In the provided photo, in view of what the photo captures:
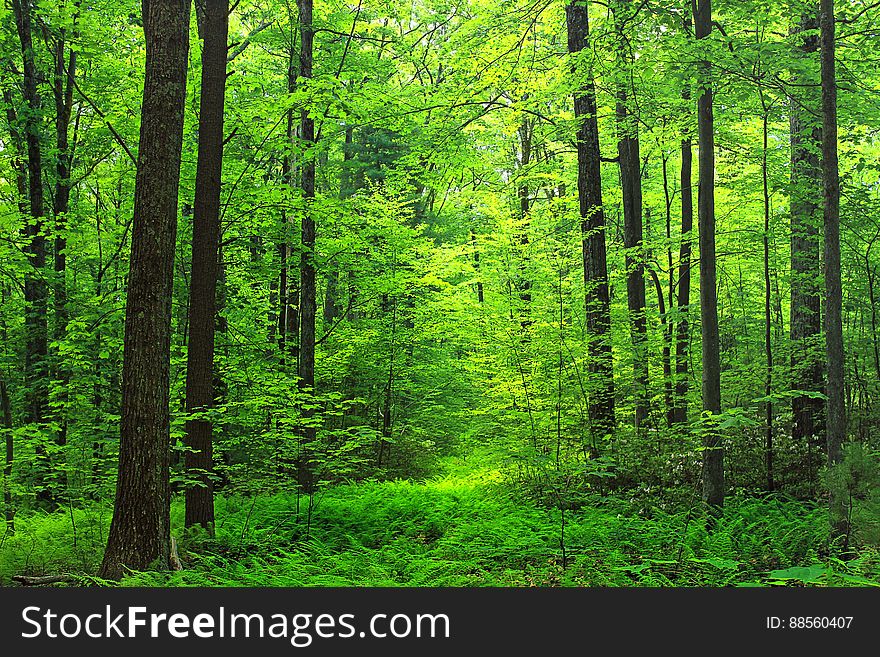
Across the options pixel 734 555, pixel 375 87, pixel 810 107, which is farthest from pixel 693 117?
pixel 734 555

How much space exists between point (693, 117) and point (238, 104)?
23.8 ft

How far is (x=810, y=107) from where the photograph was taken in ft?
25.3

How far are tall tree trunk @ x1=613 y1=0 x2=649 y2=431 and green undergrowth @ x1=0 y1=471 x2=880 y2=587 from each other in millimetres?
2541

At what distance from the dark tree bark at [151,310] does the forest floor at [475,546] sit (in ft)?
1.63

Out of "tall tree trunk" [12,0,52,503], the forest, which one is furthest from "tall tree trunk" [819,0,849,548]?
"tall tree trunk" [12,0,52,503]

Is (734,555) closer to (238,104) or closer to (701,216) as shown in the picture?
Result: (701,216)

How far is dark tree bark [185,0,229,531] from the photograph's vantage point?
820 cm

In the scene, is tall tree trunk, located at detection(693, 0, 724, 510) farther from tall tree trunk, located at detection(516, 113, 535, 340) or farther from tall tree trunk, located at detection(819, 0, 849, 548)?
tall tree trunk, located at detection(516, 113, 535, 340)

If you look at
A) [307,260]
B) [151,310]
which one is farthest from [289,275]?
[151,310]

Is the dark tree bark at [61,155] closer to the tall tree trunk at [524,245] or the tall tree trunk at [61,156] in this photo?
the tall tree trunk at [61,156]

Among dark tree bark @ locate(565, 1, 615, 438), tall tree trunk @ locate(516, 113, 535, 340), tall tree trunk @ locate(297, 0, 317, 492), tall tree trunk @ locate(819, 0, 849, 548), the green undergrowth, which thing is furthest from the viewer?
tall tree trunk @ locate(297, 0, 317, 492)

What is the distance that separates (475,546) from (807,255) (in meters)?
5.41

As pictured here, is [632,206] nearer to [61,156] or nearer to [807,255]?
[807,255]

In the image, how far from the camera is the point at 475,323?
50.4 ft
